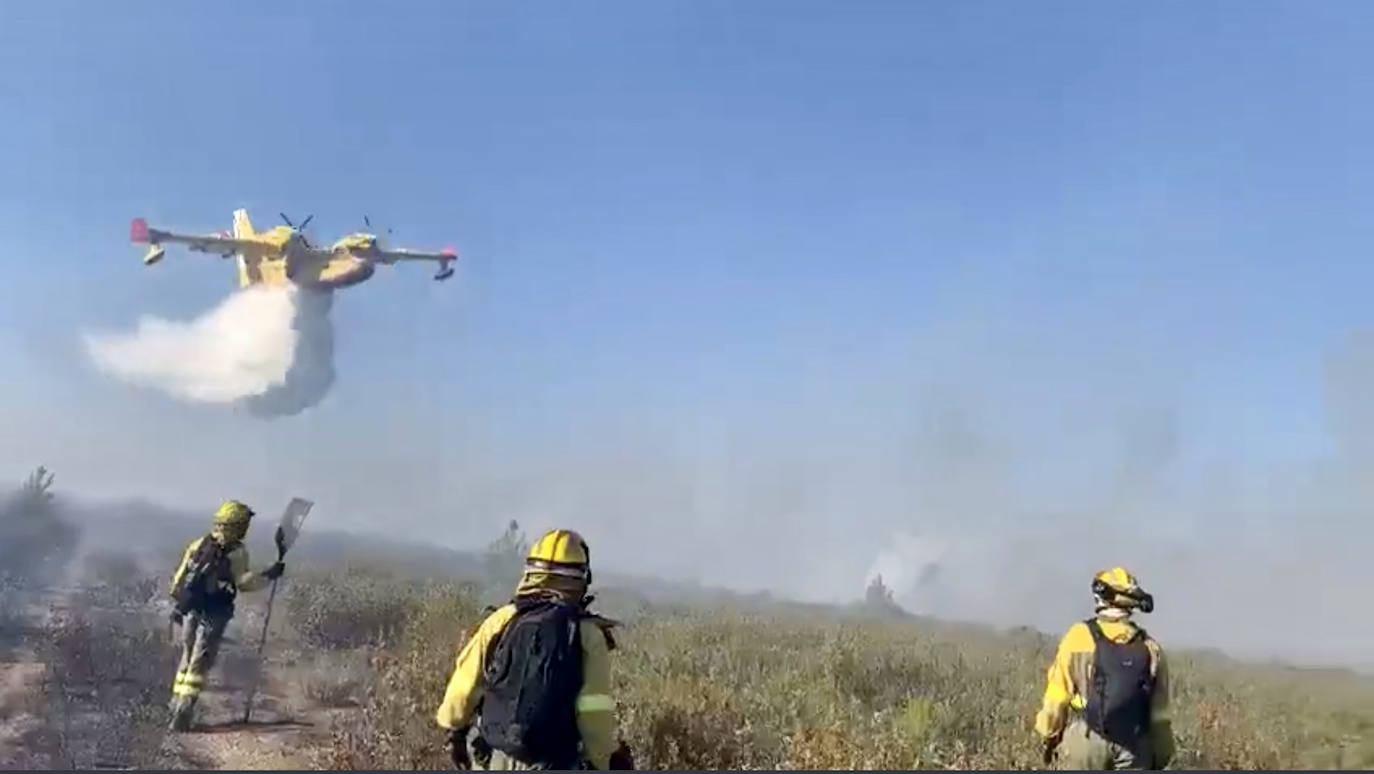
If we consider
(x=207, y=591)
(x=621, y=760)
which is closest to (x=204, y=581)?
(x=207, y=591)

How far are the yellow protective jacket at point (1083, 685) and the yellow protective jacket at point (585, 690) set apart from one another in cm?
317

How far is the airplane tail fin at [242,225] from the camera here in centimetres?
4538

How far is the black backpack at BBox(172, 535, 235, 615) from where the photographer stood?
10547 mm

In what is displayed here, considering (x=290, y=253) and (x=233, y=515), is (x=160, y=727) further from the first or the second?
(x=290, y=253)

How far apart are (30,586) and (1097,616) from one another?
20.1 metres

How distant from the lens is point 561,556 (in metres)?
5.50

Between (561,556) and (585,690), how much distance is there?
70 cm

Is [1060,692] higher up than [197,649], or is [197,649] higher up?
[1060,692]

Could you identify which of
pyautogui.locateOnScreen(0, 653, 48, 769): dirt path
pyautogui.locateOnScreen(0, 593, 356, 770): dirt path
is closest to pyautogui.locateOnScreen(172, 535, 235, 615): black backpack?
pyautogui.locateOnScreen(0, 593, 356, 770): dirt path

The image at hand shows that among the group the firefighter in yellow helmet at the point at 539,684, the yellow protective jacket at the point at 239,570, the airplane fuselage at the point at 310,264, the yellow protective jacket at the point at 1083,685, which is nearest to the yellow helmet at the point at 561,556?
the firefighter in yellow helmet at the point at 539,684

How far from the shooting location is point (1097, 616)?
22.7 feet

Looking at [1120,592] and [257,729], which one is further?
[257,729]

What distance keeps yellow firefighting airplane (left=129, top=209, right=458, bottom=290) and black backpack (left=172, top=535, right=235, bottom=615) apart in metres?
31.1

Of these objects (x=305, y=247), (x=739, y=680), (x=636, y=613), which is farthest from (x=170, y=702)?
(x=305, y=247)
